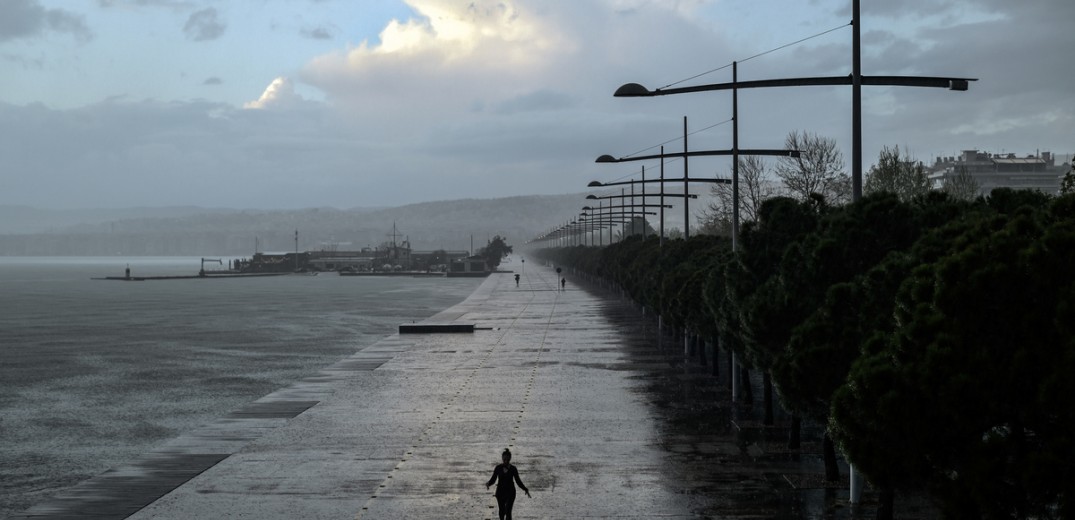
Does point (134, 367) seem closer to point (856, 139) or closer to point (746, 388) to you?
point (746, 388)

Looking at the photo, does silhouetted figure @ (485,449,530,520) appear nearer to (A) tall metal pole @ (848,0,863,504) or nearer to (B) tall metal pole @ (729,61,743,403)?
(A) tall metal pole @ (848,0,863,504)

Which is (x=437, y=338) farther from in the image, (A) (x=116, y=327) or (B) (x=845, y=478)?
(B) (x=845, y=478)

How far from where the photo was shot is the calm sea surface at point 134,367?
94.8ft

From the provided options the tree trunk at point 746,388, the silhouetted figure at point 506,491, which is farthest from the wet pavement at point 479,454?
the silhouetted figure at point 506,491

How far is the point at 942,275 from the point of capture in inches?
590

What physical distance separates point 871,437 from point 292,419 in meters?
20.3

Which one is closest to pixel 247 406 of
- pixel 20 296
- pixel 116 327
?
pixel 116 327

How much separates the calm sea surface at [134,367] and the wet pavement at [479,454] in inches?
81.0

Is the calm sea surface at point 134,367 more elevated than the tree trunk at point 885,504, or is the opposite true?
the tree trunk at point 885,504

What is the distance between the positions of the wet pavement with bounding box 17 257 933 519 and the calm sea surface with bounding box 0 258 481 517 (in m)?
2.06

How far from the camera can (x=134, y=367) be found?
50.9 m

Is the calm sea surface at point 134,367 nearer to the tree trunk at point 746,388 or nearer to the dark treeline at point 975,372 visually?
the dark treeline at point 975,372

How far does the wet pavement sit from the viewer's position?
21.4 metres

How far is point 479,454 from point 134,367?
96.9 feet
